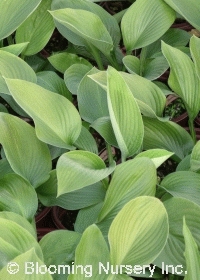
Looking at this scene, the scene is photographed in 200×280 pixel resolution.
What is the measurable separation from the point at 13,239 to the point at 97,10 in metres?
0.64

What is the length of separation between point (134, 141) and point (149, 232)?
22 cm

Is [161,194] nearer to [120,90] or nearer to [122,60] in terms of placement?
[120,90]

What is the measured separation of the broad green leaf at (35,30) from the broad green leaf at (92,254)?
55 centimetres

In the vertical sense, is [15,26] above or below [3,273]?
above

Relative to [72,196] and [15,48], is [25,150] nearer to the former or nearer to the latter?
[72,196]

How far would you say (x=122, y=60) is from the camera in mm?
1174

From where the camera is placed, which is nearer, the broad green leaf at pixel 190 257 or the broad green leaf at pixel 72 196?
the broad green leaf at pixel 190 257

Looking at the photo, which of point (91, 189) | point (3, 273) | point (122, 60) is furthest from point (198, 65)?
point (3, 273)

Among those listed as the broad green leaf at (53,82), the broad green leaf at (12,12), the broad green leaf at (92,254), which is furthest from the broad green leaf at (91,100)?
the broad green leaf at (92,254)

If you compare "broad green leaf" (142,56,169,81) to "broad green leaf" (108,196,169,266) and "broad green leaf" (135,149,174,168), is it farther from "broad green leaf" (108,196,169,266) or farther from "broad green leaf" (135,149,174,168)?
"broad green leaf" (108,196,169,266)

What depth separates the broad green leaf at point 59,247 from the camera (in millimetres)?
842

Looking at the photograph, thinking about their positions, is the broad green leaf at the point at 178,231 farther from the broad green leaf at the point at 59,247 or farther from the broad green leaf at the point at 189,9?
the broad green leaf at the point at 189,9

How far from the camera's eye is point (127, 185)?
2.86ft

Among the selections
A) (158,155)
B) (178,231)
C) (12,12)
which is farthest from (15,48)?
(178,231)
